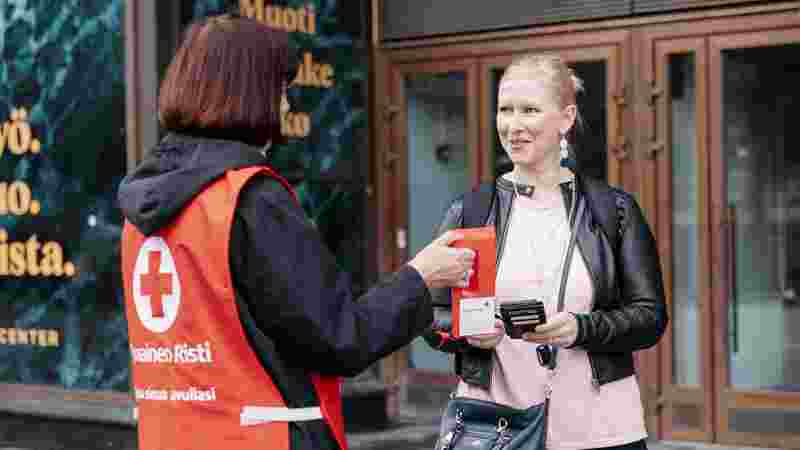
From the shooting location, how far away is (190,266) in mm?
2254

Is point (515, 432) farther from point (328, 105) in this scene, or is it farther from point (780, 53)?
point (328, 105)

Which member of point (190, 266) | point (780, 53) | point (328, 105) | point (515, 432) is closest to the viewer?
point (190, 266)

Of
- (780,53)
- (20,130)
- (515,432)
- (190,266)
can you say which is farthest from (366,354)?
(20,130)

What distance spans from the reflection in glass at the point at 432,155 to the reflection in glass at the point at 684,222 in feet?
4.68

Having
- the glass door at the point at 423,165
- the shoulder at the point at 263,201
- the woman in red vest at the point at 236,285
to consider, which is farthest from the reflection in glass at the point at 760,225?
the shoulder at the point at 263,201

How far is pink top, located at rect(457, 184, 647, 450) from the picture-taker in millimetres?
2998

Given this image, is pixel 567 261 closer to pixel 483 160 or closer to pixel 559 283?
pixel 559 283

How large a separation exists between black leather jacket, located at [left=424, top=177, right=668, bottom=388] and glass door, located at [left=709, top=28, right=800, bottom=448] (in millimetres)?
4012

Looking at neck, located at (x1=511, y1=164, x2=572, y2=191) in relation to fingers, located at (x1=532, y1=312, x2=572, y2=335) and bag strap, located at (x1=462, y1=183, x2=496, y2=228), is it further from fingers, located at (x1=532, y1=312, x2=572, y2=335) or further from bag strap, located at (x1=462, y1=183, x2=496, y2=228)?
fingers, located at (x1=532, y1=312, x2=572, y2=335)

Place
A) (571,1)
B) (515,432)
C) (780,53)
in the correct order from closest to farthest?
(515,432)
(780,53)
(571,1)

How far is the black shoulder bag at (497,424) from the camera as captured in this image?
113 inches

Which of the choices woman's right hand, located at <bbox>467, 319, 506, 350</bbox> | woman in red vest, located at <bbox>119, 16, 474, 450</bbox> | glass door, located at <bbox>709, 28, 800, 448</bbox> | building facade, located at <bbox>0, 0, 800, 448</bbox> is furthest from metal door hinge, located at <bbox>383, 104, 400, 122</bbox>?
woman in red vest, located at <bbox>119, 16, 474, 450</bbox>

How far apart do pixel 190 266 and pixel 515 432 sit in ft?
3.28

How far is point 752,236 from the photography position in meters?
7.02
